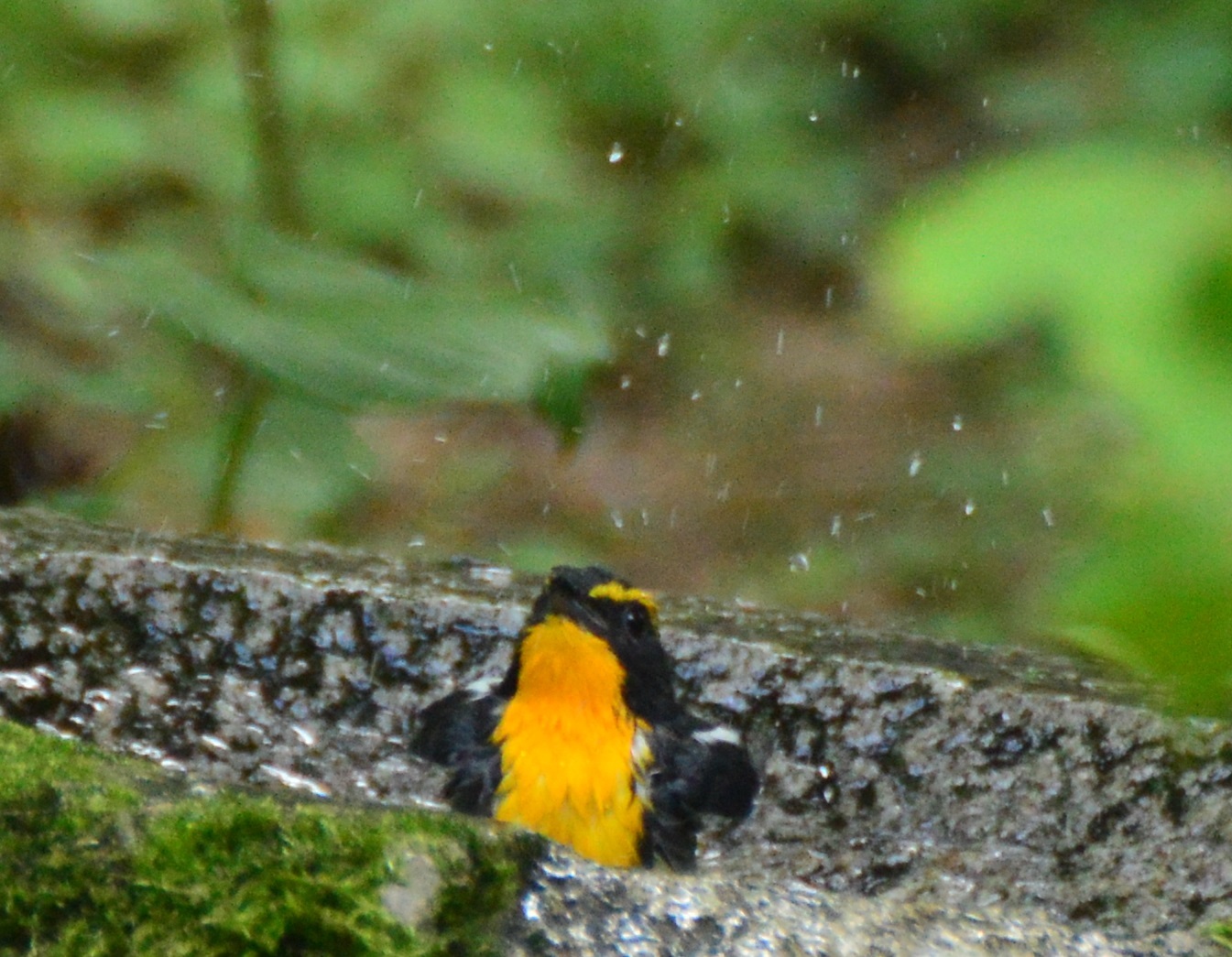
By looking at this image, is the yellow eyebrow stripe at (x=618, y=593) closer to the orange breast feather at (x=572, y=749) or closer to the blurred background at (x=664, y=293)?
the orange breast feather at (x=572, y=749)

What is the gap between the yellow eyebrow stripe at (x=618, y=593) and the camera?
296cm

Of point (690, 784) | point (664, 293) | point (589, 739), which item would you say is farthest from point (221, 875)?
point (664, 293)

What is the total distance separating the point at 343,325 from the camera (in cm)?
187

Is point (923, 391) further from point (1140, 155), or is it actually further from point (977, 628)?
point (1140, 155)

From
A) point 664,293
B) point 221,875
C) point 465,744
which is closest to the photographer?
point 221,875

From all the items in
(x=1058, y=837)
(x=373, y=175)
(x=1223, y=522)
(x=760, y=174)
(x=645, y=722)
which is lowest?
(x=1223, y=522)

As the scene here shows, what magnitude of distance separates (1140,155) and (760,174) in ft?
17.6

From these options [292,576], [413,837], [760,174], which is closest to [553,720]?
[292,576]

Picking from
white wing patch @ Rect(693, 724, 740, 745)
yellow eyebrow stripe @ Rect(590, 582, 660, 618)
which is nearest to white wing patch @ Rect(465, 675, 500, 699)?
yellow eyebrow stripe @ Rect(590, 582, 660, 618)

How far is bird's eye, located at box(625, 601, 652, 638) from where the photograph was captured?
9.62 ft

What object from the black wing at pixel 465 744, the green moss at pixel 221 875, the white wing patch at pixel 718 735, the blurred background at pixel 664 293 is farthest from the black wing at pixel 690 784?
the green moss at pixel 221 875

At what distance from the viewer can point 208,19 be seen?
4168 millimetres

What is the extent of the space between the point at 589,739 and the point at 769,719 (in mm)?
355

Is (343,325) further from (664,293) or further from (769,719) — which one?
(664,293)
